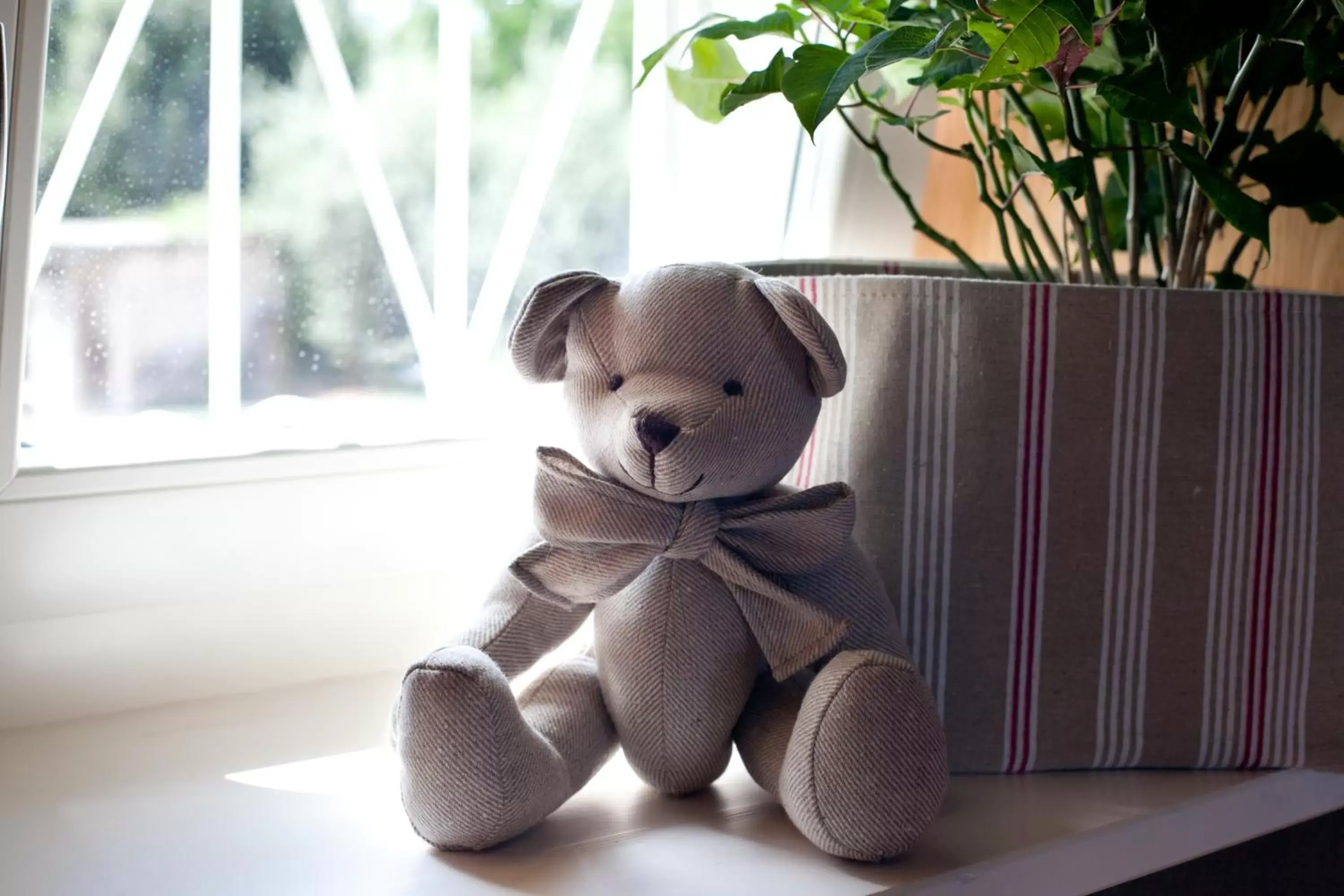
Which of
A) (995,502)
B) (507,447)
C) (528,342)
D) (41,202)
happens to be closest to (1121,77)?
(995,502)

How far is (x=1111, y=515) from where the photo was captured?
694 mm

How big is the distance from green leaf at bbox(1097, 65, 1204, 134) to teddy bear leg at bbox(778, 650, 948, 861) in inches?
12.1

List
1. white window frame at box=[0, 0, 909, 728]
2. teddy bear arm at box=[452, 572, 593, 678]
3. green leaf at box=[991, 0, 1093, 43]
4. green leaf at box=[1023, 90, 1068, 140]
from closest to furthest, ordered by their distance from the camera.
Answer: green leaf at box=[991, 0, 1093, 43] → teddy bear arm at box=[452, 572, 593, 678] → white window frame at box=[0, 0, 909, 728] → green leaf at box=[1023, 90, 1068, 140]

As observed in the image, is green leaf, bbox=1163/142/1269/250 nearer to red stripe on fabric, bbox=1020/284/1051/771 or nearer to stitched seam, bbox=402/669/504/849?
red stripe on fabric, bbox=1020/284/1051/771

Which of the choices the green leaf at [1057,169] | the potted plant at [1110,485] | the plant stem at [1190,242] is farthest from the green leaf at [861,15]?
the plant stem at [1190,242]

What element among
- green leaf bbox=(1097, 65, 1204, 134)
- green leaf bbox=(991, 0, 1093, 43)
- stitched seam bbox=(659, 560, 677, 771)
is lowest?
stitched seam bbox=(659, 560, 677, 771)

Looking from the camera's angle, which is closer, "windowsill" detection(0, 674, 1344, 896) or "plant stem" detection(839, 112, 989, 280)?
"windowsill" detection(0, 674, 1344, 896)

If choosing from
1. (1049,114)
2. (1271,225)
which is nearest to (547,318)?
(1049,114)

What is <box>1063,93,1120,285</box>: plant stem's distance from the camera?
70cm

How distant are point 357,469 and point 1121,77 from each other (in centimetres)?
56

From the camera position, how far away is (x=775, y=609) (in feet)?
2.06

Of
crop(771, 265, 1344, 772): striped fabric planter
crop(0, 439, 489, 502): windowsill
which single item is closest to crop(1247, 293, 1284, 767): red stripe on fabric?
crop(771, 265, 1344, 772): striped fabric planter

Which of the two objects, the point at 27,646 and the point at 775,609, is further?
the point at 27,646

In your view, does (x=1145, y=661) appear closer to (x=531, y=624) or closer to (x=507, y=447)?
(x=531, y=624)
